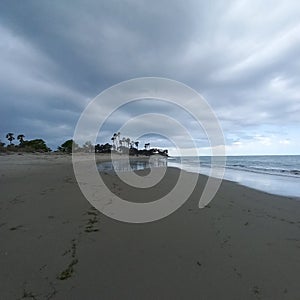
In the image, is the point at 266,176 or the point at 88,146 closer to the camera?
the point at 266,176

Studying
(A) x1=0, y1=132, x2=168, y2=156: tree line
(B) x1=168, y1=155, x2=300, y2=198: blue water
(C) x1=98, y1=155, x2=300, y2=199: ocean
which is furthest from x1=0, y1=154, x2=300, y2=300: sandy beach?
(A) x1=0, y1=132, x2=168, y2=156: tree line

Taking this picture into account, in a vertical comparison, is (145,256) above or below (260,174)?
below

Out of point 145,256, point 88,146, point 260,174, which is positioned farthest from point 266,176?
point 88,146

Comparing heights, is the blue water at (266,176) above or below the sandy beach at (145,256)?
above

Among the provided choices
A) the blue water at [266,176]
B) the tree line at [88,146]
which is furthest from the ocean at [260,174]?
the tree line at [88,146]

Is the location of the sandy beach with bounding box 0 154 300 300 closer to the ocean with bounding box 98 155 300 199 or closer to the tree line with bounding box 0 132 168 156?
the ocean with bounding box 98 155 300 199

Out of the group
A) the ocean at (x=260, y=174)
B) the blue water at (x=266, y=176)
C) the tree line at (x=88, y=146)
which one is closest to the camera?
the blue water at (x=266, y=176)

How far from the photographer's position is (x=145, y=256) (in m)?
3.33

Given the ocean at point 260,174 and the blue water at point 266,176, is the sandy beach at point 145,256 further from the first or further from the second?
the ocean at point 260,174

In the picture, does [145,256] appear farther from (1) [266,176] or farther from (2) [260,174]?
(2) [260,174]

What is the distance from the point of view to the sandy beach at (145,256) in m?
2.53

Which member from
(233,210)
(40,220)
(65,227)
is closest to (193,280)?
(65,227)

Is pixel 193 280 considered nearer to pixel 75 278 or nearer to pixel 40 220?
pixel 75 278

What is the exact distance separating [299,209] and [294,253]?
4053 millimetres
